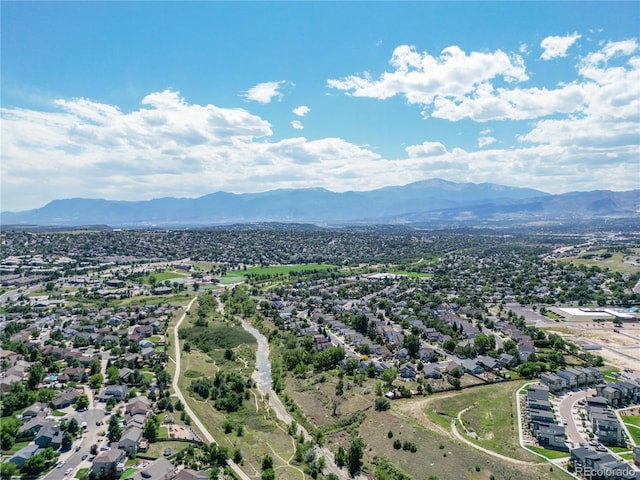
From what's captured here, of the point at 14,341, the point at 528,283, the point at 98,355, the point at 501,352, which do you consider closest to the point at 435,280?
the point at 528,283

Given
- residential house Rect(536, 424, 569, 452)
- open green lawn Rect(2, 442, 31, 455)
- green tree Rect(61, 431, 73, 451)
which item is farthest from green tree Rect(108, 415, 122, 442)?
residential house Rect(536, 424, 569, 452)

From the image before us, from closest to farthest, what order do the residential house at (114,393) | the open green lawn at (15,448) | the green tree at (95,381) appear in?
1. the open green lawn at (15,448)
2. the residential house at (114,393)
3. the green tree at (95,381)

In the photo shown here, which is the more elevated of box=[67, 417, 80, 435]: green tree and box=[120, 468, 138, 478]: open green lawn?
box=[67, 417, 80, 435]: green tree

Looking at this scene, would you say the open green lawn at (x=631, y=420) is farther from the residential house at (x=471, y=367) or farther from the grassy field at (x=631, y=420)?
the residential house at (x=471, y=367)

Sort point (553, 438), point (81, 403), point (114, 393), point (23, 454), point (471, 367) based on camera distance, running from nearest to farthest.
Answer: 1. point (23, 454)
2. point (553, 438)
3. point (81, 403)
4. point (114, 393)
5. point (471, 367)

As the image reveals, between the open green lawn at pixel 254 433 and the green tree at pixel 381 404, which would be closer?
the open green lawn at pixel 254 433

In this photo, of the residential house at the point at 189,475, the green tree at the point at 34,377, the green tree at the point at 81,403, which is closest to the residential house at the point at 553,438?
the residential house at the point at 189,475

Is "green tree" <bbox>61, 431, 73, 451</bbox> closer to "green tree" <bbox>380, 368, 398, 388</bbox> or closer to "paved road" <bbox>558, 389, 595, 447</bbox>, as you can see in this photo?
"green tree" <bbox>380, 368, 398, 388</bbox>

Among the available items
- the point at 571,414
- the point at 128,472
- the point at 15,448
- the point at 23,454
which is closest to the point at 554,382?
the point at 571,414

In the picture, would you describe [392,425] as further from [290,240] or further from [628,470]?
[290,240]

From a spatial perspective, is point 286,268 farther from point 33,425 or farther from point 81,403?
point 33,425

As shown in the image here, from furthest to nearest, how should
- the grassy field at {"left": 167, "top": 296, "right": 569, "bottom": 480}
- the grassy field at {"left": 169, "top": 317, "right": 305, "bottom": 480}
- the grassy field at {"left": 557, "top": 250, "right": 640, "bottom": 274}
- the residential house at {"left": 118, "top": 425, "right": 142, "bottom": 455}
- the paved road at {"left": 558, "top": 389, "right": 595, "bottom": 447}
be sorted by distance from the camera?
the grassy field at {"left": 557, "top": 250, "right": 640, "bottom": 274} < the paved road at {"left": 558, "top": 389, "right": 595, "bottom": 447} < the grassy field at {"left": 169, "top": 317, "right": 305, "bottom": 480} < the residential house at {"left": 118, "top": 425, "right": 142, "bottom": 455} < the grassy field at {"left": 167, "top": 296, "right": 569, "bottom": 480}
